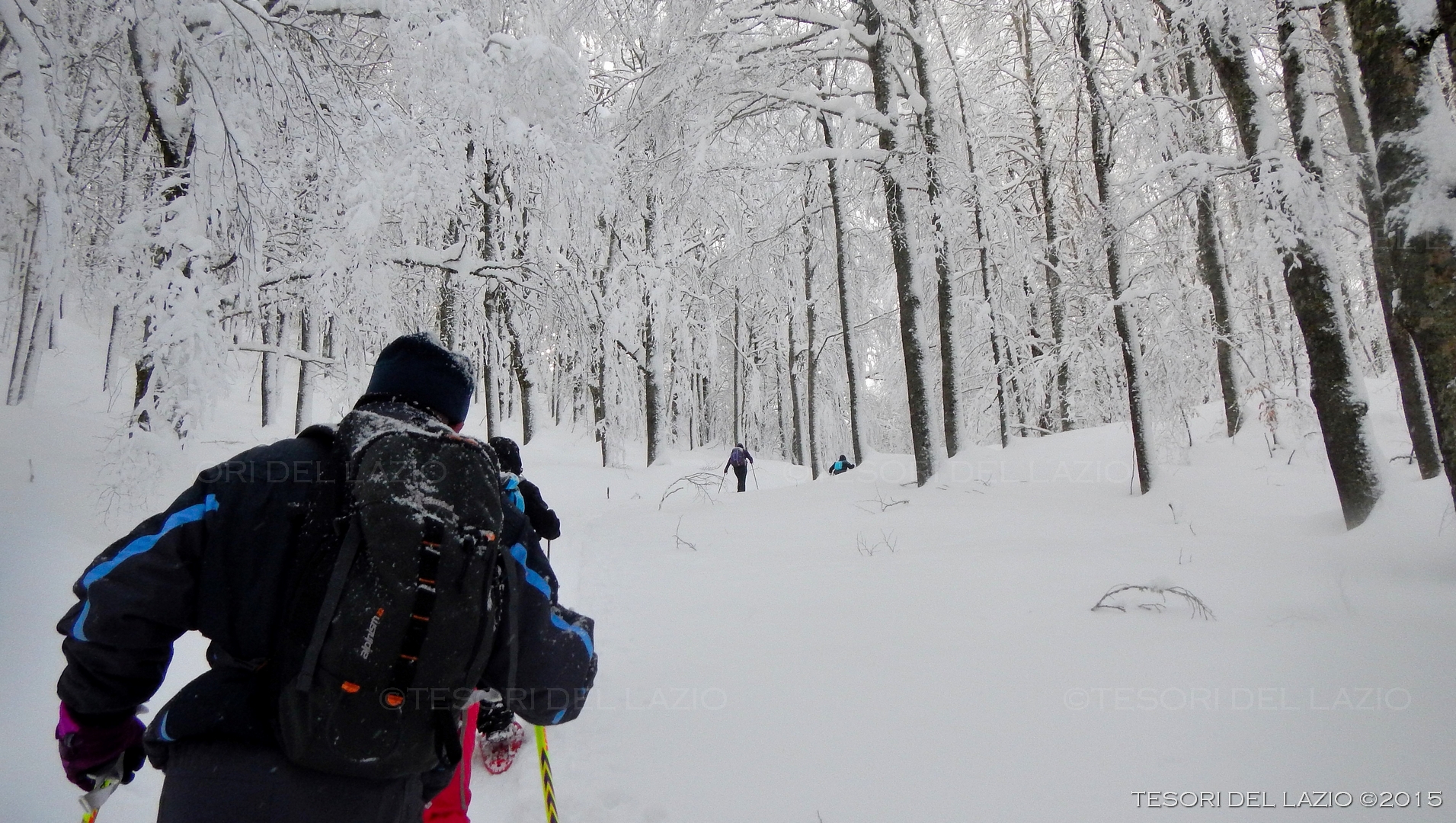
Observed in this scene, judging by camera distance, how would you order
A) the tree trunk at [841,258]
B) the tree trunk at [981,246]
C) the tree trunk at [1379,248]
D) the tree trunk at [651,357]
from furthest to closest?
the tree trunk at [651,357] < the tree trunk at [841,258] < the tree trunk at [981,246] < the tree trunk at [1379,248]

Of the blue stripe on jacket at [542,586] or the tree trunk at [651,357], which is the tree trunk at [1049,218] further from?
the blue stripe on jacket at [542,586]

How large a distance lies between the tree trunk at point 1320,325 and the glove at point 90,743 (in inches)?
259

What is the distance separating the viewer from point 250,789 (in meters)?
1.38

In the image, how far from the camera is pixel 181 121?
5.63 meters

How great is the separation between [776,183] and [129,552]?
1184cm

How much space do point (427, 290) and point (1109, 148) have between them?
388 inches

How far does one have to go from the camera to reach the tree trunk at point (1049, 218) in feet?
39.9

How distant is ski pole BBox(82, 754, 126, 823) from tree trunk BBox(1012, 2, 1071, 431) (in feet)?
40.7

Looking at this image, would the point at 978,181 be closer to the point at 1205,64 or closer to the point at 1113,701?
the point at 1205,64

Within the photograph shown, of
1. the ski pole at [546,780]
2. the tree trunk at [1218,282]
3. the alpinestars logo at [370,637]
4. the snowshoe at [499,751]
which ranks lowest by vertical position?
the snowshoe at [499,751]

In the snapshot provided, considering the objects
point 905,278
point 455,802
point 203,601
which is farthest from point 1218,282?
point 203,601

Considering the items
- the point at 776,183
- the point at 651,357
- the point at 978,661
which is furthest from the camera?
the point at 651,357

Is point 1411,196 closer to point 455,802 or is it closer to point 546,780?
point 546,780

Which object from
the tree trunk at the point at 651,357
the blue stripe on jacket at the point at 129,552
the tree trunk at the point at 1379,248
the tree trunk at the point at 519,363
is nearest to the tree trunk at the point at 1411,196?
the tree trunk at the point at 1379,248
